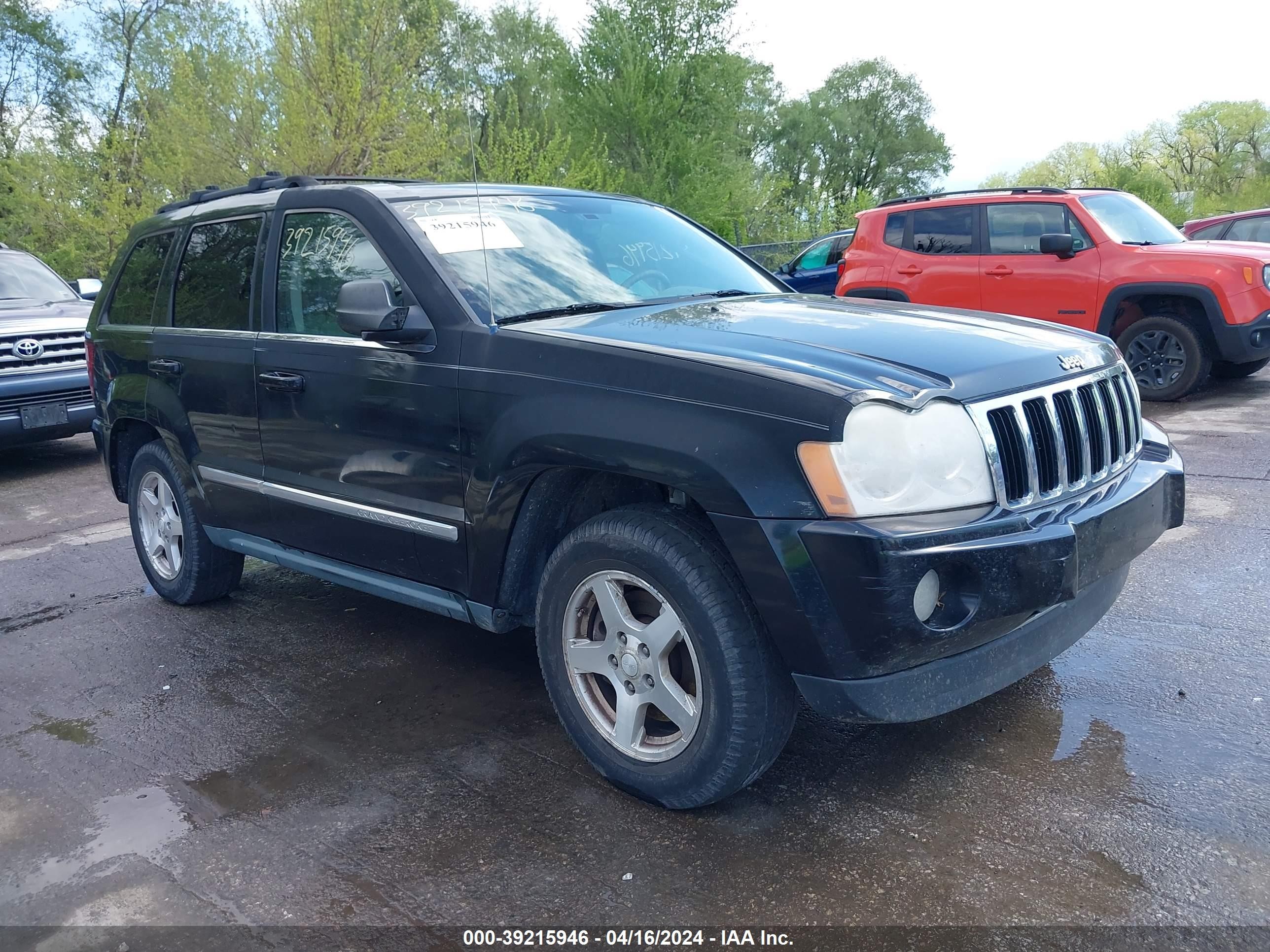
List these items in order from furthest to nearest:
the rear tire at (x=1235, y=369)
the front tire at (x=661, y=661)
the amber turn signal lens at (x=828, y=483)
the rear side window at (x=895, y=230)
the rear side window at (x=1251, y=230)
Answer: the rear side window at (x=1251, y=230) → the rear side window at (x=895, y=230) → the rear tire at (x=1235, y=369) → the front tire at (x=661, y=661) → the amber turn signal lens at (x=828, y=483)

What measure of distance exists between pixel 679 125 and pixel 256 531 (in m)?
26.0

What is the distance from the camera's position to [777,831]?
285 cm

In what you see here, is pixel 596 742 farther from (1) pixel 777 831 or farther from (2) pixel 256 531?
(2) pixel 256 531

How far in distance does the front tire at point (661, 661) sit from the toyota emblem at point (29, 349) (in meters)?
7.31

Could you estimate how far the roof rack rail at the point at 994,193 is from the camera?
32.4 ft

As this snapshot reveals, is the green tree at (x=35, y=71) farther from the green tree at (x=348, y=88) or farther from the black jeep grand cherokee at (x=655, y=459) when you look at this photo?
the black jeep grand cherokee at (x=655, y=459)

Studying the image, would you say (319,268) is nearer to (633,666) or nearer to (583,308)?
(583,308)

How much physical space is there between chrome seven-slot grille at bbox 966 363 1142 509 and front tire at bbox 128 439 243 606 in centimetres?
348

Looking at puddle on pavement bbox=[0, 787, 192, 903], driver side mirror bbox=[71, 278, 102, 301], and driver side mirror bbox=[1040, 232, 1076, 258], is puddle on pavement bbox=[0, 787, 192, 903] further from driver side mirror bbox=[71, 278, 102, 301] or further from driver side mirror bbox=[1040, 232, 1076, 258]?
driver side mirror bbox=[1040, 232, 1076, 258]

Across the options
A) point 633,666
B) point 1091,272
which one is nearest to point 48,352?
point 633,666

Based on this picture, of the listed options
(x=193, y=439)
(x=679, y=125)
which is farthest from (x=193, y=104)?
(x=193, y=439)

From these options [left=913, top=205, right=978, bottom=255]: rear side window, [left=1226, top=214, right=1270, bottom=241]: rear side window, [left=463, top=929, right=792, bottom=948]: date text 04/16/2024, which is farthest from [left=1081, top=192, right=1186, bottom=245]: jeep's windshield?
[left=463, top=929, right=792, bottom=948]: date text 04/16/2024

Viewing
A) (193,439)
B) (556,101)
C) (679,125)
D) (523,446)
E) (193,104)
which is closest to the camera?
(523,446)

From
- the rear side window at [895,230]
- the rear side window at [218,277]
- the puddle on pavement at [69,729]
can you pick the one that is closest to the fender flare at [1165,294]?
the rear side window at [895,230]
